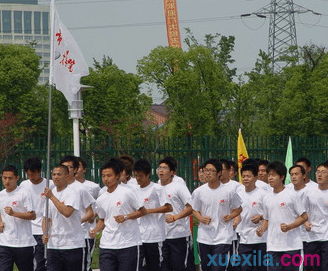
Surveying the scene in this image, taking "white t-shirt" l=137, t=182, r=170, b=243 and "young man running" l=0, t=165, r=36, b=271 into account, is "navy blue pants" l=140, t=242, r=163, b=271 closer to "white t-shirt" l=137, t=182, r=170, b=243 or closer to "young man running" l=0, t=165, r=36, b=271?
"white t-shirt" l=137, t=182, r=170, b=243

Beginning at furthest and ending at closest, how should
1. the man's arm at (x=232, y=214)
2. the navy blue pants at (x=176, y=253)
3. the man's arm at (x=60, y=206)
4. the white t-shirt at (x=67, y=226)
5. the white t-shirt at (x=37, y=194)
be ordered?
the navy blue pants at (x=176, y=253) → the white t-shirt at (x=37, y=194) → the man's arm at (x=232, y=214) → the white t-shirt at (x=67, y=226) → the man's arm at (x=60, y=206)

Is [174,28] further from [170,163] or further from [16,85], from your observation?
[170,163]

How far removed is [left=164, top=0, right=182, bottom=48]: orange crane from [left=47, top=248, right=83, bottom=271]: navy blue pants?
131 feet

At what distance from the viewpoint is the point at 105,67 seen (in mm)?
40438

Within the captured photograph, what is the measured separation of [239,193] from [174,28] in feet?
131

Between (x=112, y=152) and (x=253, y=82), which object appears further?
(x=253, y=82)

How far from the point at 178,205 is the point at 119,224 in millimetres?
2160

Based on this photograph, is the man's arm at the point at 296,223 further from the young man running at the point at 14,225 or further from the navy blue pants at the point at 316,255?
the young man running at the point at 14,225

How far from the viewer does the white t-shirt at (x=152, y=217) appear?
10930 millimetres

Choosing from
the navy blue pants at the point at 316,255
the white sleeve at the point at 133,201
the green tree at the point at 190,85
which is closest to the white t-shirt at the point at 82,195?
the white sleeve at the point at 133,201

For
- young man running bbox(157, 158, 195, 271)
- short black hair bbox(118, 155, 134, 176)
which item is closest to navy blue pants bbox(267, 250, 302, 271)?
young man running bbox(157, 158, 195, 271)

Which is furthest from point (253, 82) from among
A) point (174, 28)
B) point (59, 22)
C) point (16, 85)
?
point (59, 22)

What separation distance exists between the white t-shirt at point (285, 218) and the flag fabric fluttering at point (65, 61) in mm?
3365

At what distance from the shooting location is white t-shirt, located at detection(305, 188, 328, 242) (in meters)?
11.2
